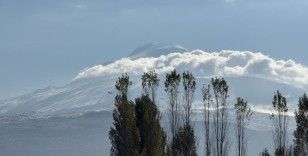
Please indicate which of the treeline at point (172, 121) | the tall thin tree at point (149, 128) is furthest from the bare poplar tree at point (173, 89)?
the tall thin tree at point (149, 128)

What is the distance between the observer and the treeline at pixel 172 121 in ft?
242

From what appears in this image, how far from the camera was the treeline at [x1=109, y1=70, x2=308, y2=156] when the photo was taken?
242ft

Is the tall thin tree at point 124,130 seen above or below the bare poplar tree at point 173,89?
below

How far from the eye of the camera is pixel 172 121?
9150 centimetres

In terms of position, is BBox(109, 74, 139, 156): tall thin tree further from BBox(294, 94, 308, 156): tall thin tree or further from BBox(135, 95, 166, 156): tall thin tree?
BBox(294, 94, 308, 156): tall thin tree

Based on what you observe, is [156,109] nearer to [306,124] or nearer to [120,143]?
[120,143]

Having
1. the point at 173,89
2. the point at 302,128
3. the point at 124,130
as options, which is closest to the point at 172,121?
the point at 173,89

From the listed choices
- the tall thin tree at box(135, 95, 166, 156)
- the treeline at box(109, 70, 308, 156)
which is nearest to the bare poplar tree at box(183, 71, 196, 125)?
the treeline at box(109, 70, 308, 156)

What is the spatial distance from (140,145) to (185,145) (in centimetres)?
1431

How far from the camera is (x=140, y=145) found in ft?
244

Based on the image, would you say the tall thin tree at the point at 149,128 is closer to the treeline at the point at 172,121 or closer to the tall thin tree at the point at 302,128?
the treeline at the point at 172,121

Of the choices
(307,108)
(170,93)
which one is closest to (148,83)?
(170,93)

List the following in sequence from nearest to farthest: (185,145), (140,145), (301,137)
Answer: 1. (140,145)
2. (185,145)
3. (301,137)

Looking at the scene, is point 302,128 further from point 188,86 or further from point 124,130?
point 124,130
